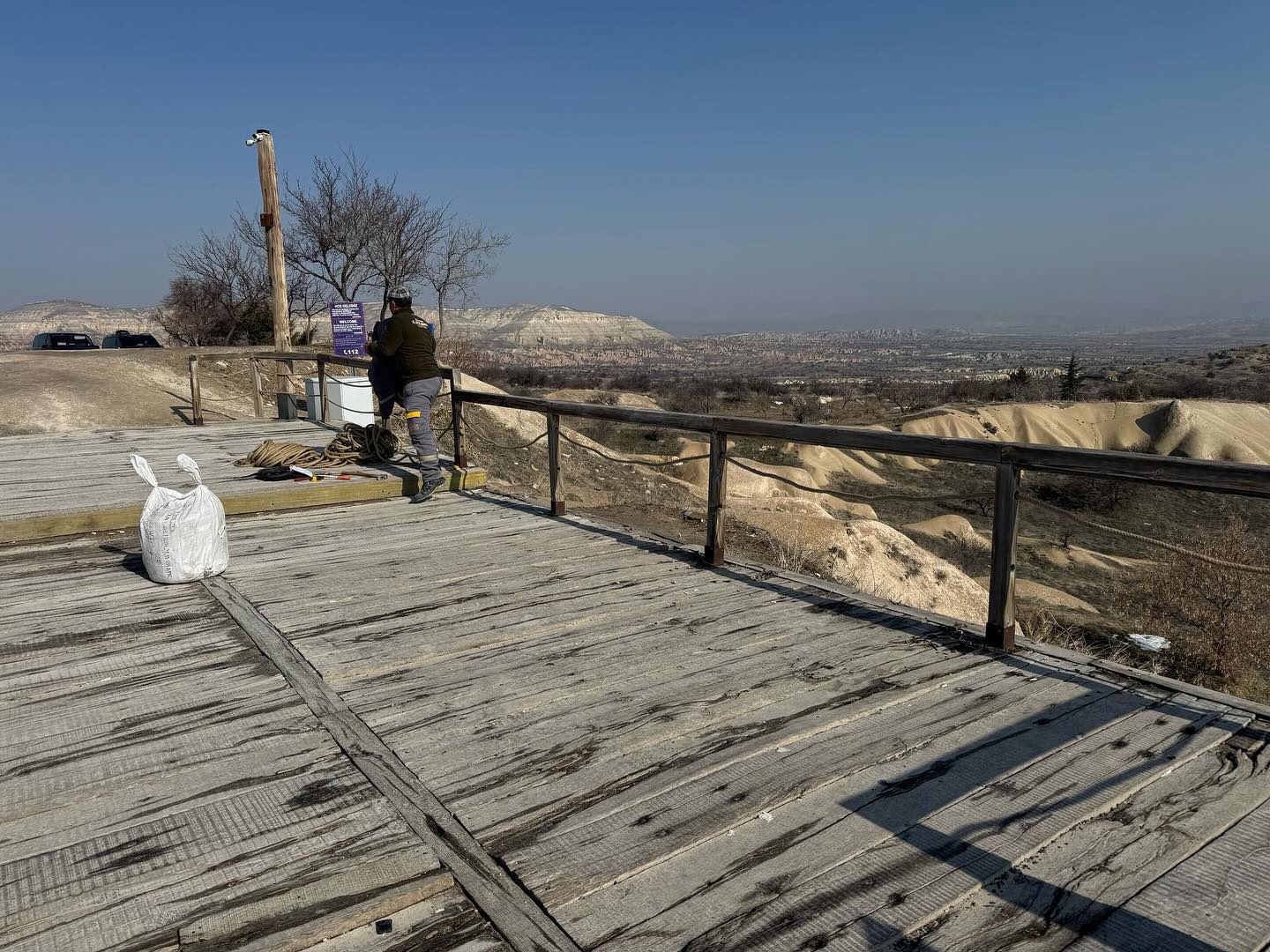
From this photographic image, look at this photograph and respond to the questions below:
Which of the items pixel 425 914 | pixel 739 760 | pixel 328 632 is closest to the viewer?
pixel 425 914

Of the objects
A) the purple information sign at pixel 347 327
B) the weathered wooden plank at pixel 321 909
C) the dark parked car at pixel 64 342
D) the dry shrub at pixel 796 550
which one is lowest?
the dry shrub at pixel 796 550

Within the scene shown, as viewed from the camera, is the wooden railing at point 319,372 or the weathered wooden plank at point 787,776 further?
the wooden railing at point 319,372

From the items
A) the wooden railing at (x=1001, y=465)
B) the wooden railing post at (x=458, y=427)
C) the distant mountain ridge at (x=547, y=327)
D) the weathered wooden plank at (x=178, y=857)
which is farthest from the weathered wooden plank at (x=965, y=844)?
the distant mountain ridge at (x=547, y=327)

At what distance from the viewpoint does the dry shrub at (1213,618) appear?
45.2 ft

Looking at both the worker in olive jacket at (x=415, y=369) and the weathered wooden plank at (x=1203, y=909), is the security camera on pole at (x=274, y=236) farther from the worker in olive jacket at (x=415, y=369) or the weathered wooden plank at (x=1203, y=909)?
the weathered wooden plank at (x=1203, y=909)

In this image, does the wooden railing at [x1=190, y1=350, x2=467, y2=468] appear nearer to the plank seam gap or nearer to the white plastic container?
the white plastic container

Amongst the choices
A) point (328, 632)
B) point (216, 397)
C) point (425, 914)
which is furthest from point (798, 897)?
point (216, 397)

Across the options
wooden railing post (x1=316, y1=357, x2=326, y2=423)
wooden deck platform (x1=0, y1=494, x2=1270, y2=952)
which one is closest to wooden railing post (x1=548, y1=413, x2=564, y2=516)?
wooden deck platform (x1=0, y1=494, x2=1270, y2=952)

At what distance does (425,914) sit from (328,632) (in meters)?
2.55

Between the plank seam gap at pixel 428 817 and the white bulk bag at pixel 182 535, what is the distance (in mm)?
1386

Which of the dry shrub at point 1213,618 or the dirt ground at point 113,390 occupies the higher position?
the dirt ground at point 113,390

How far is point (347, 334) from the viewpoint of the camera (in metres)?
14.6

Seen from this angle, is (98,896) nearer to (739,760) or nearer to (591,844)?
(591,844)

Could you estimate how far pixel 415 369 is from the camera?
26.3ft
